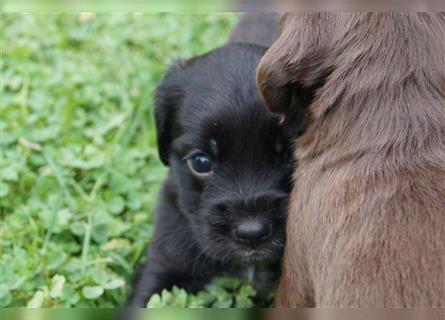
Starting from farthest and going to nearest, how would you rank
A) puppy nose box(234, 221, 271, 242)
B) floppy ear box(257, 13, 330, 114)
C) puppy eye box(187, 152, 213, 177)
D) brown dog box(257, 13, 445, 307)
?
puppy eye box(187, 152, 213, 177), puppy nose box(234, 221, 271, 242), floppy ear box(257, 13, 330, 114), brown dog box(257, 13, 445, 307)

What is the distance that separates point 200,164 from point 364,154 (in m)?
0.71

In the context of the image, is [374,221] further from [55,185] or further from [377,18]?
[55,185]

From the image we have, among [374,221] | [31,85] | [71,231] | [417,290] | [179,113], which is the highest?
[31,85]

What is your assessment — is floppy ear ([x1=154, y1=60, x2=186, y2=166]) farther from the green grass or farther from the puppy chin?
the puppy chin

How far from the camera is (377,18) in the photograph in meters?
2.22

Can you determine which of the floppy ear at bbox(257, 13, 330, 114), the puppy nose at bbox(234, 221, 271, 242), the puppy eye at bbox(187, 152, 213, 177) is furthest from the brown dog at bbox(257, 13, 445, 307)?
the puppy eye at bbox(187, 152, 213, 177)

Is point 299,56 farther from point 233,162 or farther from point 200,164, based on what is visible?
point 200,164

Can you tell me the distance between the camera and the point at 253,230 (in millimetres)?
2508

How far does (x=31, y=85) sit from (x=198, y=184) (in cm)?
142

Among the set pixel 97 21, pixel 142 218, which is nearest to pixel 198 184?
pixel 142 218

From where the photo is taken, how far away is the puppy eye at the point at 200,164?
2.69m

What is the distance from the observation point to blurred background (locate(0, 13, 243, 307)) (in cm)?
288

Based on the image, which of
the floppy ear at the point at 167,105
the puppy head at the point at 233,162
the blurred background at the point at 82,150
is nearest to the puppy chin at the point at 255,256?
the puppy head at the point at 233,162

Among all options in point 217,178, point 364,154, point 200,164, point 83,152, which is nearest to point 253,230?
point 217,178
